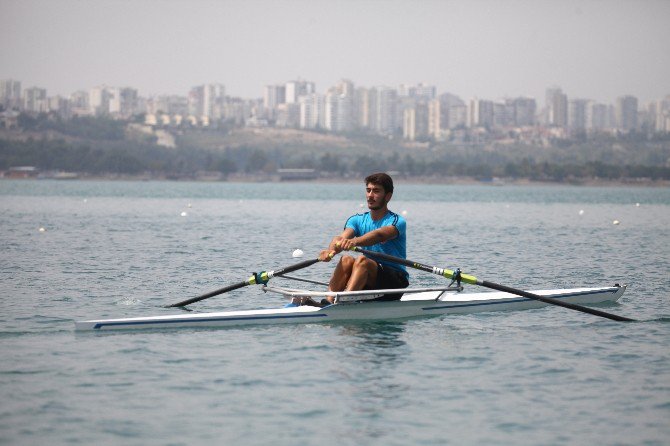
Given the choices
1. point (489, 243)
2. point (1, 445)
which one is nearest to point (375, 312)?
point (1, 445)

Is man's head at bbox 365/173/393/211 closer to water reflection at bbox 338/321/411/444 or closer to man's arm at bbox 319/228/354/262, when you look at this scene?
man's arm at bbox 319/228/354/262

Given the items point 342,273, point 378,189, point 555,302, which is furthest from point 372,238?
point 555,302

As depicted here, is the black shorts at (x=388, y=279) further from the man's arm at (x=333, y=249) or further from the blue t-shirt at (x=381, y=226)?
the man's arm at (x=333, y=249)

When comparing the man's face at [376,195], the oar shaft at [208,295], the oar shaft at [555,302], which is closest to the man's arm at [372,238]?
the man's face at [376,195]

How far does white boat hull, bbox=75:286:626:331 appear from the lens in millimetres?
14883

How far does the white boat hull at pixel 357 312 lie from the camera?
48.8 feet

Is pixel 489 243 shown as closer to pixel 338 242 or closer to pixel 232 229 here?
pixel 232 229

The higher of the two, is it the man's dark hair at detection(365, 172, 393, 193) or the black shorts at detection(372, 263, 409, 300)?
the man's dark hair at detection(365, 172, 393, 193)

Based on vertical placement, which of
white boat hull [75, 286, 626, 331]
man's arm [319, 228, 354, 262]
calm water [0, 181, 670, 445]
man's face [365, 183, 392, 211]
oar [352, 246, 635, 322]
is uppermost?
man's face [365, 183, 392, 211]

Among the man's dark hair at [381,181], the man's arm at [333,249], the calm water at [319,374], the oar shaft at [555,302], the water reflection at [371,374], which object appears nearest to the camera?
the calm water at [319,374]

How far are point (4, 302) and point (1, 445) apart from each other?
9.40 m

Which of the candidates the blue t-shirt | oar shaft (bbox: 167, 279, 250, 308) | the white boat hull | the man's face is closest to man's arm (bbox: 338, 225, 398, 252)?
the blue t-shirt

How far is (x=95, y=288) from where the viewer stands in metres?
21.2

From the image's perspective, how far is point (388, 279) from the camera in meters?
15.7
